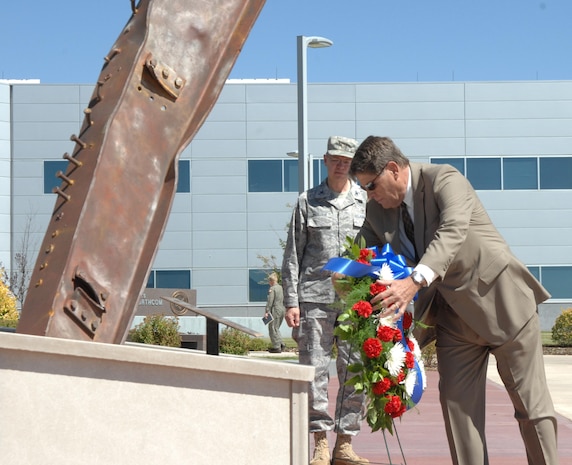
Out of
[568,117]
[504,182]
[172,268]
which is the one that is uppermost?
[568,117]

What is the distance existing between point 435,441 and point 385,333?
383cm

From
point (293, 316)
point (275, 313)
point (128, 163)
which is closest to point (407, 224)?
point (128, 163)

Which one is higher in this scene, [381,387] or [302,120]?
[302,120]

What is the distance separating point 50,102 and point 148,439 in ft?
141

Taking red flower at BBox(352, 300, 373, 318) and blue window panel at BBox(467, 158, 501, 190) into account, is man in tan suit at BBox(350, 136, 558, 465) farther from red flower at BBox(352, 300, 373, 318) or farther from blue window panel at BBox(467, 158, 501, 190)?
blue window panel at BBox(467, 158, 501, 190)

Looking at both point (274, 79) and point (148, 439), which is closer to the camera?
point (148, 439)

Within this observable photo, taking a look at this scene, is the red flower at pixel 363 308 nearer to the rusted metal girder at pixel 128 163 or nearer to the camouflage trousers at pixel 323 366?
the rusted metal girder at pixel 128 163

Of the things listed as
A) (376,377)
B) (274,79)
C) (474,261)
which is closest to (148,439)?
(376,377)

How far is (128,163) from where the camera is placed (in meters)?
4.32

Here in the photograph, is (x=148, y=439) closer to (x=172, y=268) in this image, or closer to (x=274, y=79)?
(x=172, y=268)

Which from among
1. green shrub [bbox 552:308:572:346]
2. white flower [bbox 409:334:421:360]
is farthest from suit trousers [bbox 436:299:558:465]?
green shrub [bbox 552:308:572:346]

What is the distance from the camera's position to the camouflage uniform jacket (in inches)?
274

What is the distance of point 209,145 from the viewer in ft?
148

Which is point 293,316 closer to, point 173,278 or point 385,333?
point 385,333
